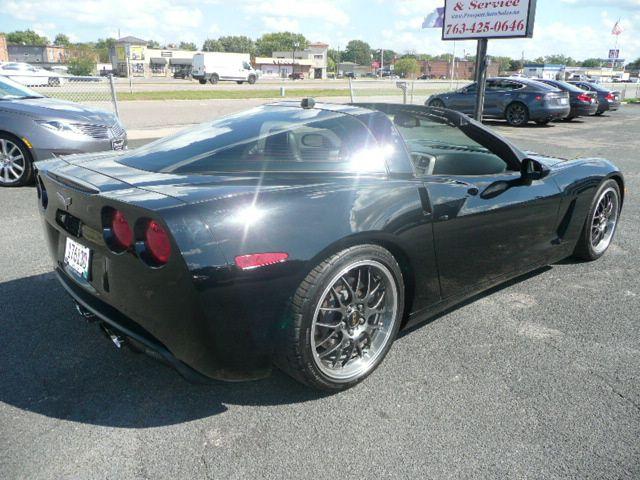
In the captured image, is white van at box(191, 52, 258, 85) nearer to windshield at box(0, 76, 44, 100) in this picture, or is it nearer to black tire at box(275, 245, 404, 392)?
windshield at box(0, 76, 44, 100)

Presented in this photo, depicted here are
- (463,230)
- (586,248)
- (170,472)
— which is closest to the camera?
(170,472)

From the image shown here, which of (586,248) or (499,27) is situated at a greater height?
(499,27)

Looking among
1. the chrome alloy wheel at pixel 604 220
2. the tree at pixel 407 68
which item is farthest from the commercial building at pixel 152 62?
the chrome alloy wheel at pixel 604 220

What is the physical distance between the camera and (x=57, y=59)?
92500 millimetres

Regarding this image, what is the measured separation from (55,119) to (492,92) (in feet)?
47.0

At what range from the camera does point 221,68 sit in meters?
45.3

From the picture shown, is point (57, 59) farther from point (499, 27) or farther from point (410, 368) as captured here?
point (410, 368)

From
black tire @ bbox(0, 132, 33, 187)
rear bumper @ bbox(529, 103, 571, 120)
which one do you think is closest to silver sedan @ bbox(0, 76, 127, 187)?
black tire @ bbox(0, 132, 33, 187)

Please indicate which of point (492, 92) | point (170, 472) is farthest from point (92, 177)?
point (492, 92)

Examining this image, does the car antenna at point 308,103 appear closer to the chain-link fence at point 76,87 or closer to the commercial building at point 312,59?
the chain-link fence at point 76,87

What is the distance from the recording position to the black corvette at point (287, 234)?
217 cm

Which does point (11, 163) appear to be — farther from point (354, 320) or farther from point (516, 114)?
point (516, 114)

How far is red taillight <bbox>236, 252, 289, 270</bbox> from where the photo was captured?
7.05ft

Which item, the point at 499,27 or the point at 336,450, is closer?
the point at 336,450
